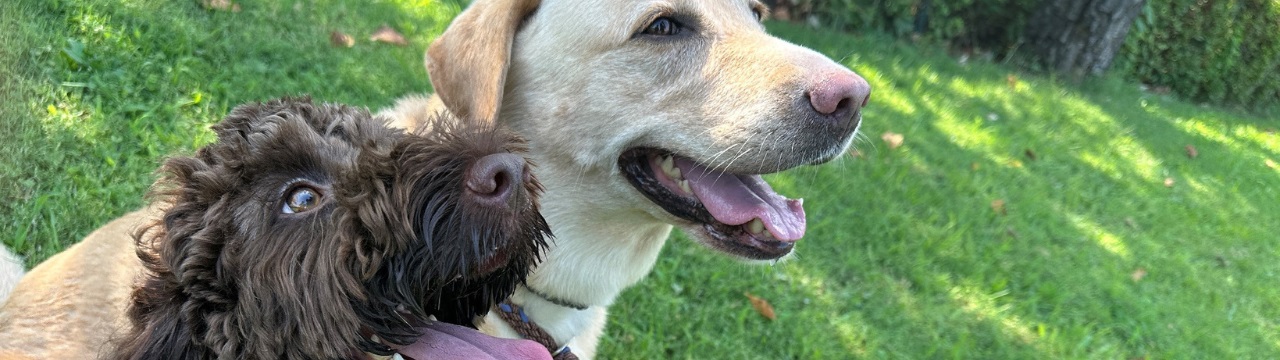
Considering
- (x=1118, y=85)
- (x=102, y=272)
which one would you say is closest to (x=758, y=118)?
(x=102, y=272)

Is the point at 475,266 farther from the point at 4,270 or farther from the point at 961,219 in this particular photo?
the point at 961,219

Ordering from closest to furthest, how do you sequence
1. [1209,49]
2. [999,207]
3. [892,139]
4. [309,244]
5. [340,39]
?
1. [309,244]
2. [340,39]
3. [999,207]
4. [892,139]
5. [1209,49]

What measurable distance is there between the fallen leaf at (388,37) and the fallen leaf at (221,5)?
94 centimetres

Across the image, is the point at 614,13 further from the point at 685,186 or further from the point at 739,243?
the point at 739,243

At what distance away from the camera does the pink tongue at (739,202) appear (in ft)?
9.21

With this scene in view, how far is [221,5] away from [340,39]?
804 millimetres

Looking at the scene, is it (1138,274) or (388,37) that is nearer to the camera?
(388,37)

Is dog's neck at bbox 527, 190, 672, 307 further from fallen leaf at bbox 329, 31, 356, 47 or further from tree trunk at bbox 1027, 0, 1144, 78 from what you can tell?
tree trunk at bbox 1027, 0, 1144, 78

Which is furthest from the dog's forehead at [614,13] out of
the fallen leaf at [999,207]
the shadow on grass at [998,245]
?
the fallen leaf at [999,207]

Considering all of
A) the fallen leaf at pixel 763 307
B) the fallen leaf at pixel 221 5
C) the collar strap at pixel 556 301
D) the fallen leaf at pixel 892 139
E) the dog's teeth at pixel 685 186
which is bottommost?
the fallen leaf at pixel 892 139

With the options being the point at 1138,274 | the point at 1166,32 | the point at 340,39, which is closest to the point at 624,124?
the point at 340,39

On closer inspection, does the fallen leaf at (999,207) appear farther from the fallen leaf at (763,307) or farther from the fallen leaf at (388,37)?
the fallen leaf at (388,37)

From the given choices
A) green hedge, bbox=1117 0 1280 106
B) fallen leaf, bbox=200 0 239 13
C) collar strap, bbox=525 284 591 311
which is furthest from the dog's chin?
green hedge, bbox=1117 0 1280 106

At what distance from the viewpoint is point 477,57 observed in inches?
114
